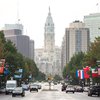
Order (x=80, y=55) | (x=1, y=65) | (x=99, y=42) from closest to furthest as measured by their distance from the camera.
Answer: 1. (x=1, y=65)
2. (x=99, y=42)
3. (x=80, y=55)

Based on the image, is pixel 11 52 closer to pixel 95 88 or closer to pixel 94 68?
pixel 94 68

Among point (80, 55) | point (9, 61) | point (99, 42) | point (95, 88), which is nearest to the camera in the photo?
point (95, 88)

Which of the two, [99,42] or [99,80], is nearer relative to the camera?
[99,42]

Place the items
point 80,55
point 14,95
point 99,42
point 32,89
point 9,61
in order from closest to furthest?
1. point 14,95
2. point 99,42
3. point 32,89
4. point 9,61
5. point 80,55

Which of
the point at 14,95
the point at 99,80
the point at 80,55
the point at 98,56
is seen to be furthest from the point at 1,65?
the point at 80,55

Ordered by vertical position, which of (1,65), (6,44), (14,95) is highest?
(6,44)

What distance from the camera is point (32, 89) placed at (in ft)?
356

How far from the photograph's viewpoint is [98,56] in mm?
90125

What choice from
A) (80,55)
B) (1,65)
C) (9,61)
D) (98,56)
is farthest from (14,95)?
(80,55)

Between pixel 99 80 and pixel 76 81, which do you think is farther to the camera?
pixel 76 81

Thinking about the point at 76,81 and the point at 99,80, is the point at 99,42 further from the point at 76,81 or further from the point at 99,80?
the point at 76,81

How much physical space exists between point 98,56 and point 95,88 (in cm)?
1502

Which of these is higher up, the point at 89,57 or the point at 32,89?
the point at 89,57

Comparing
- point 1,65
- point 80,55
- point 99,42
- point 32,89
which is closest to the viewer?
point 1,65
